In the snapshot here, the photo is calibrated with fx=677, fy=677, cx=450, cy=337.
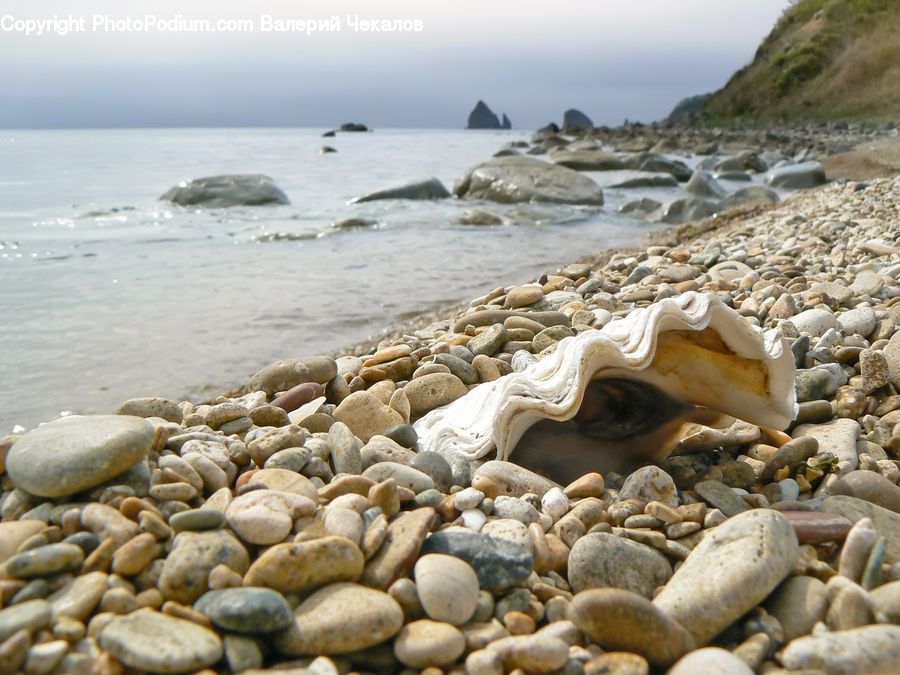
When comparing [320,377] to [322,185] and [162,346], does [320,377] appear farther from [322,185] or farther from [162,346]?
[322,185]

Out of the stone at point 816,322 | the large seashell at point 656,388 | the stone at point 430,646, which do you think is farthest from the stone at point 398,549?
the stone at point 816,322

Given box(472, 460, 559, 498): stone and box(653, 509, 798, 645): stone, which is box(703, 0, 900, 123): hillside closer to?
box(472, 460, 559, 498): stone

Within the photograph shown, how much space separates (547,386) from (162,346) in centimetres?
391

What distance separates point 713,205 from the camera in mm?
12273

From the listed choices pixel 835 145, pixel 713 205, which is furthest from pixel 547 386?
pixel 835 145

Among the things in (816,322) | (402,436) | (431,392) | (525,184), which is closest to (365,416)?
(402,436)

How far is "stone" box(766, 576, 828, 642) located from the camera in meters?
1.61

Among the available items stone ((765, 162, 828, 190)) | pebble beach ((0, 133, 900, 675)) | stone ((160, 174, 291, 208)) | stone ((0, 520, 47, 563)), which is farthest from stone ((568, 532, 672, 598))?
stone ((765, 162, 828, 190))

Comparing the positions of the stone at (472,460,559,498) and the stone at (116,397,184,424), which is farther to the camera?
the stone at (116,397,184,424)

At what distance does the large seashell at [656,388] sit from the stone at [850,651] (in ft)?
3.38

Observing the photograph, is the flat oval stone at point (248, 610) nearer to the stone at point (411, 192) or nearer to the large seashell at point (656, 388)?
the large seashell at point (656, 388)

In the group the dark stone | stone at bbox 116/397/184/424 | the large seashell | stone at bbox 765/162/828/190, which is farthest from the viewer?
stone at bbox 765/162/828/190

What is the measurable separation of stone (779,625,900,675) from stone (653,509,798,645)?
0.52 feet

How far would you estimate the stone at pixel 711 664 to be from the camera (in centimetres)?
140
